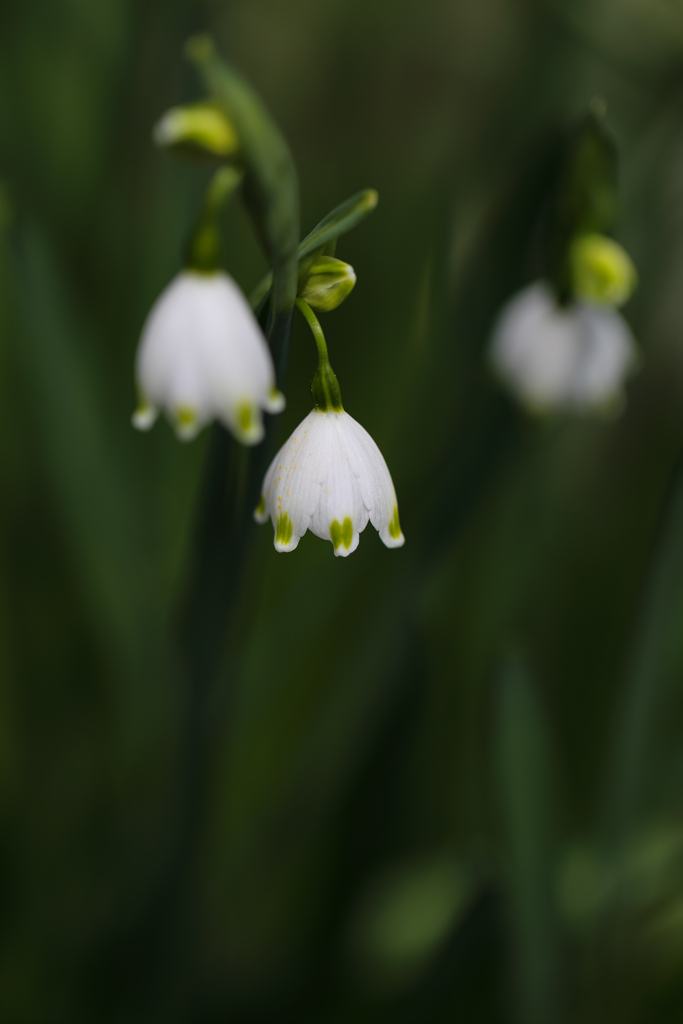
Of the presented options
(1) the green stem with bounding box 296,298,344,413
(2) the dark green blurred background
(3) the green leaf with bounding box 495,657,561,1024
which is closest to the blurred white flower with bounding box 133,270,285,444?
(1) the green stem with bounding box 296,298,344,413

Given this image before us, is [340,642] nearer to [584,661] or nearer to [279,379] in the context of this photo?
[584,661]

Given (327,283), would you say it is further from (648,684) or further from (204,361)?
(648,684)

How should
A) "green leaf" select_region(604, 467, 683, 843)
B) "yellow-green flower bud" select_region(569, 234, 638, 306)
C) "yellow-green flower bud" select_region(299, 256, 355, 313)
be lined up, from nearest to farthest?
"yellow-green flower bud" select_region(299, 256, 355, 313)
"yellow-green flower bud" select_region(569, 234, 638, 306)
"green leaf" select_region(604, 467, 683, 843)

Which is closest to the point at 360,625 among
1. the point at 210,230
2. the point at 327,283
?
the point at 327,283

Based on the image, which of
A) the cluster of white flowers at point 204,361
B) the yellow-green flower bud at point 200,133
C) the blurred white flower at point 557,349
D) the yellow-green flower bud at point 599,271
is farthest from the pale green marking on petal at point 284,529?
the blurred white flower at point 557,349

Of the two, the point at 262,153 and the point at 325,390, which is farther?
the point at 325,390

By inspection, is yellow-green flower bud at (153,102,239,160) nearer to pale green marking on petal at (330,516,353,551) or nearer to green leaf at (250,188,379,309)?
green leaf at (250,188,379,309)
